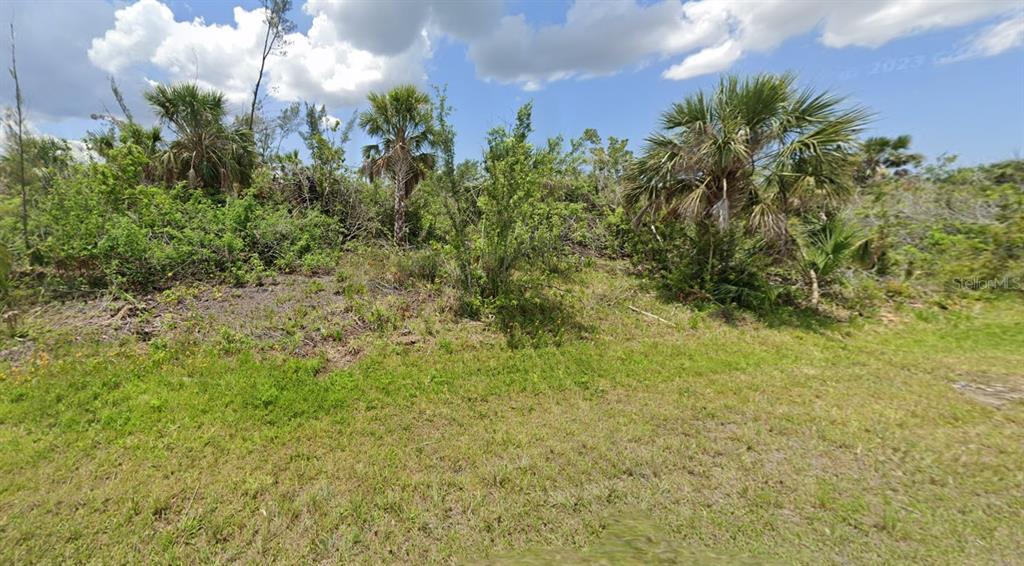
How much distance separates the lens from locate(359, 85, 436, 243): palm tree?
9273 millimetres

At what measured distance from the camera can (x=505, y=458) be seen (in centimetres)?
296

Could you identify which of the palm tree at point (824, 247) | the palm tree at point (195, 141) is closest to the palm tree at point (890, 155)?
the palm tree at point (824, 247)

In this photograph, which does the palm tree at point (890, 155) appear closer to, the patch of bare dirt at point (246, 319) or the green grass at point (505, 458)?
the green grass at point (505, 458)

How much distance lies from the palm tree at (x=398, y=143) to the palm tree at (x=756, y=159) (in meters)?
5.76

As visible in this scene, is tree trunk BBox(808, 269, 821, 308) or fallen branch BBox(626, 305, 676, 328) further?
tree trunk BBox(808, 269, 821, 308)

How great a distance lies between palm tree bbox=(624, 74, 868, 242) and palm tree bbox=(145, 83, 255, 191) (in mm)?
10865

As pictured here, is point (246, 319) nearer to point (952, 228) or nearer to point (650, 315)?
point (650, 315)

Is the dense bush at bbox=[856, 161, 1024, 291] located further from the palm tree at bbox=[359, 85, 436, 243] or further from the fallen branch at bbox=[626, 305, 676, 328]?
the palm tree at bbox=[359, 85, 436, 243]

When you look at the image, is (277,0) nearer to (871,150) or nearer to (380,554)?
(380,554)

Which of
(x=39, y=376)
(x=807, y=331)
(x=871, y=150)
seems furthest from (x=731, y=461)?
(x=871, y=150)

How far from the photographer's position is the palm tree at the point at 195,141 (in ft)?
31.6

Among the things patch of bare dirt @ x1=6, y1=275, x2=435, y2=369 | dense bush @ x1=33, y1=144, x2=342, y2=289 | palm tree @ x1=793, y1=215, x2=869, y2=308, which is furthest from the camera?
palm tree @ x1=793, y1=215, x2=869, y2=308

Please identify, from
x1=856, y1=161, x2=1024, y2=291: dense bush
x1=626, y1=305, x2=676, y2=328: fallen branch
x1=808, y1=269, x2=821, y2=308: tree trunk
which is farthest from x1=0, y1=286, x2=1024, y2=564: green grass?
x1=856, y1=161, x2=1024, y2=291: dense bush

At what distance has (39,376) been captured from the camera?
12.9ft
